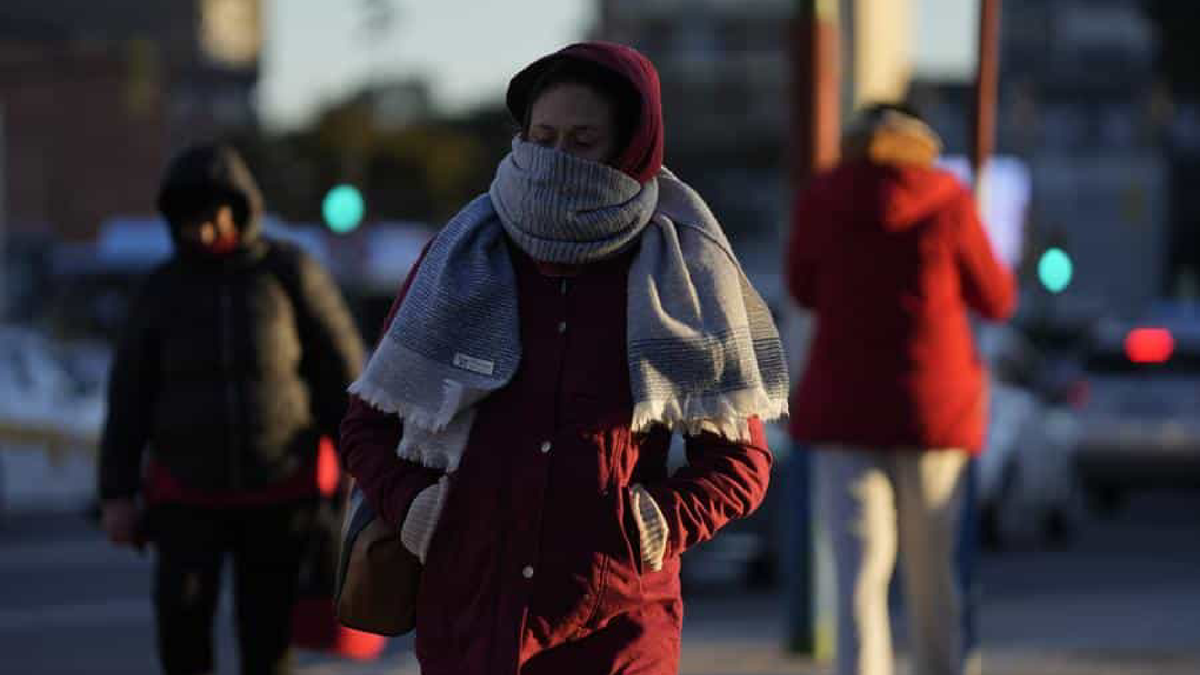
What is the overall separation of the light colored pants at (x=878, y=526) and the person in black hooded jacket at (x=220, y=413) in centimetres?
138

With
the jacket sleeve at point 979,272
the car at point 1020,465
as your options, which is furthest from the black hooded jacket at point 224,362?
the car at point 1020,465

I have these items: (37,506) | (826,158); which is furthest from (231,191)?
(37,506)

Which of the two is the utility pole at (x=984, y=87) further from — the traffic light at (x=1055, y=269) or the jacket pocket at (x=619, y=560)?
the jacket pocket at (x=619, y=560)

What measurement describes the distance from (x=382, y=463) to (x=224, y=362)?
3030 millimetres

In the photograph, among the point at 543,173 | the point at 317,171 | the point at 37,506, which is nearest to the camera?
the point at 543,173

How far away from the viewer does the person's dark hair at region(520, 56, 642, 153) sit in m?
4.51

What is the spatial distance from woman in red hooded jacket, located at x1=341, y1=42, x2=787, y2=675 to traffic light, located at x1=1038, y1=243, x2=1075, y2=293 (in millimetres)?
6220

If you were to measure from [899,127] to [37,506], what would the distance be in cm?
1754

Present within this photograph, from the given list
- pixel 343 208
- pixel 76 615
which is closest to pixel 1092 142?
pixel 343 208

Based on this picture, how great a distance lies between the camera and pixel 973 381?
8117mm

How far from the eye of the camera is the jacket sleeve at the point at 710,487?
4.52m

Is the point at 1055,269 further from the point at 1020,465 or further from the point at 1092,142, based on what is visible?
the point at 1092,142

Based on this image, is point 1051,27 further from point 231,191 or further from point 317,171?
point 231,191

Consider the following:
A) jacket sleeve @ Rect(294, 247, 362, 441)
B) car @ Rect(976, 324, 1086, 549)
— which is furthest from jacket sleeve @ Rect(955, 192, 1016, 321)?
car @ Rect(976, 324, 1086, 549)
